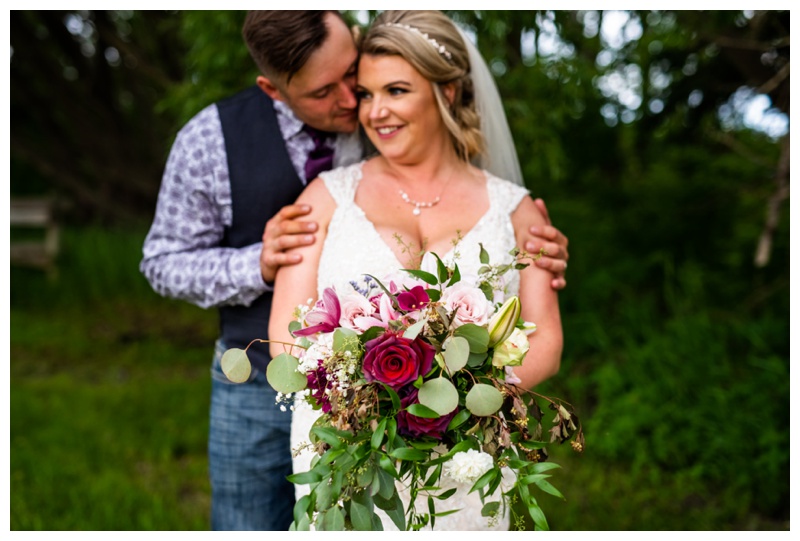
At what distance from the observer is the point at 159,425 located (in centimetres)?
534

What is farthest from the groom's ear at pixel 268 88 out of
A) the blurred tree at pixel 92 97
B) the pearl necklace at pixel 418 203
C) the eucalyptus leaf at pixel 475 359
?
the blurred tree at pixel 92 97

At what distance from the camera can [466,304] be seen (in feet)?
5.70

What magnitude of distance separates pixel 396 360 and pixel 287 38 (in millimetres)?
1313

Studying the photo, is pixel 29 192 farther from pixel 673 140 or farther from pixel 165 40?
pixel 673 140

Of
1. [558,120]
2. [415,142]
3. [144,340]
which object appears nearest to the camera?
[415,142]

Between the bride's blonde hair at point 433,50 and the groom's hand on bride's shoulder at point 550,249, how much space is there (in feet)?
1.26

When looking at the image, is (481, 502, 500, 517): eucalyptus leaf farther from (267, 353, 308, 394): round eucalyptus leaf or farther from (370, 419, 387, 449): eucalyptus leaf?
(267, 353, 308, 394): round eucalyptus leaf

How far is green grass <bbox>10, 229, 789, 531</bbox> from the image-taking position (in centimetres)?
399

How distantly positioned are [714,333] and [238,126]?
3421mm

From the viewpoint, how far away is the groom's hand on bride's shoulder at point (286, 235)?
8.05 feet

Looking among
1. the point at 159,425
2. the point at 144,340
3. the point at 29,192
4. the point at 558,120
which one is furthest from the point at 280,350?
the point at 29,192

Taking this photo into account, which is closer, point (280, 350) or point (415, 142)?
point (280, 350)

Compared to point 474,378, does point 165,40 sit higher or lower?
higher

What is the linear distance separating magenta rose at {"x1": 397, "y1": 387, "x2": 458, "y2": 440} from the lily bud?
184 millimetres
